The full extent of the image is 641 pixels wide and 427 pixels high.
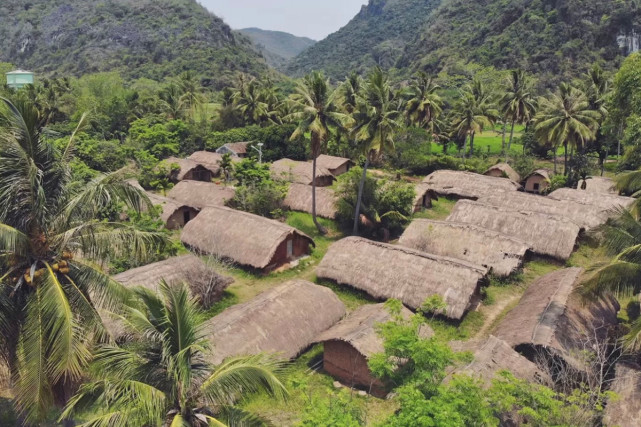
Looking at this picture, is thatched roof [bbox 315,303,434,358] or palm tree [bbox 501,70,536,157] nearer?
thatched roof [bbox 315,303,434,358]

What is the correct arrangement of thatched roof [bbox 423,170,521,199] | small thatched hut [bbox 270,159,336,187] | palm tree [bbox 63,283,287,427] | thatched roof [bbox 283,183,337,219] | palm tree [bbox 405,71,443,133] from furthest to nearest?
palm tree [bbox 405,71,443,133] < small thatched hut [bbox 270,159,336,187] < thatched roof [bbox 423,170,521,199] < thatched roof [bbox 283,183,337,219] < palm tree [bbox 63,283,287,427]

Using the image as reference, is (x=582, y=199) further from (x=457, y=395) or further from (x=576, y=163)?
(x=457, y=395)

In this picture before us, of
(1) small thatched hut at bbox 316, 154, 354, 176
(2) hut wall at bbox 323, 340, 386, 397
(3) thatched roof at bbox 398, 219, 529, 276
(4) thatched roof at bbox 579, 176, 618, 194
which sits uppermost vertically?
(1) small thatched hut at bbox 316, 154, 354, 176

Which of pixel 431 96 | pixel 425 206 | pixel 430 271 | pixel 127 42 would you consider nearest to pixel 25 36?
pixel 127 42

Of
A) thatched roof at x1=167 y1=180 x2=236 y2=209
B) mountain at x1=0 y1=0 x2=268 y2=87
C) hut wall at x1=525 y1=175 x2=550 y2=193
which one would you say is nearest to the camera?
thatched roof at x1=167 y1=180 x2=236 y2=209

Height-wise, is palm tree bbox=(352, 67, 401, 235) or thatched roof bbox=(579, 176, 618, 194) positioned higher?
palm tree bbox=(352, 67, 401, 235)

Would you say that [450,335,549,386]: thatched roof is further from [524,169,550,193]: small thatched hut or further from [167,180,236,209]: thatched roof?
[524,169,550,193]: small thatched hut

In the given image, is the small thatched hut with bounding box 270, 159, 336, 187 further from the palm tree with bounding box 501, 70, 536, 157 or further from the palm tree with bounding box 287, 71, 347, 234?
the palm tree with bounding box 501, 70, 536, 157

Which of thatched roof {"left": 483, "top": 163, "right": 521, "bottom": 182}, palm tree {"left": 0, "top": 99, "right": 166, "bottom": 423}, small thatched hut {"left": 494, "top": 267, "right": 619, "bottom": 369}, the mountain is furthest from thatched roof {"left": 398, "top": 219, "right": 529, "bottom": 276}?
the mountain
